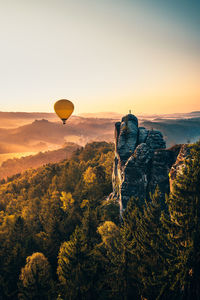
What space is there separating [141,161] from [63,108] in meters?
23.6

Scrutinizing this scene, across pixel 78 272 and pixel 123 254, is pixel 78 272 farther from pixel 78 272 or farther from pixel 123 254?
pixel 123 254

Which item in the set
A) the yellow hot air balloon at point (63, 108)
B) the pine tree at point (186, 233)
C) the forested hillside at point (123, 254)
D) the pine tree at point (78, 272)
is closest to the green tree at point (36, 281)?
the forested hillside at point (123, 254)

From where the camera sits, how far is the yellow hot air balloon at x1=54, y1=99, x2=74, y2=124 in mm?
47297

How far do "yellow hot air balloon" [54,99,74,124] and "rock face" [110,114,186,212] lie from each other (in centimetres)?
1350

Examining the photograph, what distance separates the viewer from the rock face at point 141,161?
3095 centimetres

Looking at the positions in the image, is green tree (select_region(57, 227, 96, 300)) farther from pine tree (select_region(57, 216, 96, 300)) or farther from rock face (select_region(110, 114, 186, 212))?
rock face (select_region(110, 114, 186, 212))

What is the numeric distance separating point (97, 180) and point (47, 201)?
56.6 feet

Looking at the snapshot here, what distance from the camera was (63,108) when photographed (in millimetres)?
47344

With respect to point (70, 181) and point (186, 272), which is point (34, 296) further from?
point (70, 181)

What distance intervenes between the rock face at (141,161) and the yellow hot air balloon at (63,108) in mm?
13504

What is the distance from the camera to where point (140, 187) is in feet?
110

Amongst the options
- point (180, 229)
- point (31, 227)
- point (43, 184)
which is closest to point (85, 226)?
point (180, 229)

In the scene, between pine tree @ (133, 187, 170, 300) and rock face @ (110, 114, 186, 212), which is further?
rock face @ (110, 114, 186, 212)

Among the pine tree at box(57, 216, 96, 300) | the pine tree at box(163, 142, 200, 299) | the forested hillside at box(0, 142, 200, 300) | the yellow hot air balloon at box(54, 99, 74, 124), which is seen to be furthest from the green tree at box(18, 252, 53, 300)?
the yellow hot air balloon at box(54, 99, 74, 124)
